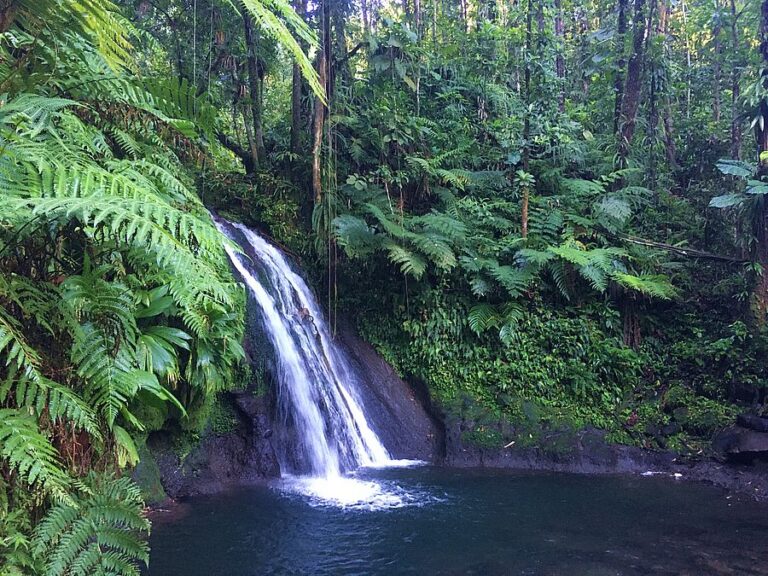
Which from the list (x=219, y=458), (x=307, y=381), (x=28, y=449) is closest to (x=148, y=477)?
(x=219, y=458)

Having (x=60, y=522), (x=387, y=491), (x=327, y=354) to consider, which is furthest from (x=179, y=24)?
(x=60, y=522)

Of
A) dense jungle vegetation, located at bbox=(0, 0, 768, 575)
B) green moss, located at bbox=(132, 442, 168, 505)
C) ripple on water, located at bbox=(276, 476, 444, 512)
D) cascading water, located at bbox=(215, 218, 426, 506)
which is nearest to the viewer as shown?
dense jungle vegetation, located at bbox=(0, 0, 768, 575)

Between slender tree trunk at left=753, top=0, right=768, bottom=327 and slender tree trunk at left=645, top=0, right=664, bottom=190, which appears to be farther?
slender tree trunk at left=645, top=0, right=664, bottom=190

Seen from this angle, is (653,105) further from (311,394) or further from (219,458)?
(219,458)

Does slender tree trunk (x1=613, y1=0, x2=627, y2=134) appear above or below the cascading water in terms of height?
above

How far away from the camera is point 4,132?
257cm

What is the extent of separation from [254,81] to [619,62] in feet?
26.6

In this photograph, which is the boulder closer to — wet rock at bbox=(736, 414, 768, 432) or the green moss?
wet rock at bbox=(736, 414, 768, 432)

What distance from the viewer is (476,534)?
5617mm

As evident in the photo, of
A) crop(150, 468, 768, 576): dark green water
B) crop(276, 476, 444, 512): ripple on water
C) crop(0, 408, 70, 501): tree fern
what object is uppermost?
crop(0, 408, 70, 501): tree fern

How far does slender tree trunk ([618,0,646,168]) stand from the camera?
34.6ft

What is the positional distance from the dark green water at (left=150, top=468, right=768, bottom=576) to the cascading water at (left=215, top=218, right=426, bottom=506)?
621 mm

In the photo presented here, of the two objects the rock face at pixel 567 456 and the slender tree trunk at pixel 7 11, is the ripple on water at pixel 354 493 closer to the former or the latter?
the rock face at pixel 567 456

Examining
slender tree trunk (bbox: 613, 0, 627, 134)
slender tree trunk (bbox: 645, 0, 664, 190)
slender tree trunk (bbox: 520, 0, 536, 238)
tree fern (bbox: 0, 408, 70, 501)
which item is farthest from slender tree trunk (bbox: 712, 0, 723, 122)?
tree fern (bbox: 0, 408, 70, 501)
